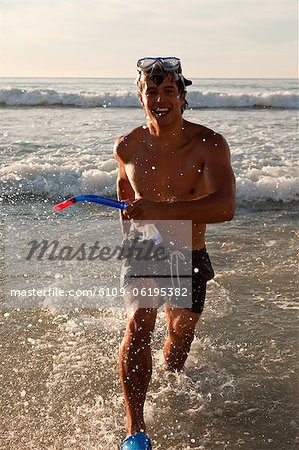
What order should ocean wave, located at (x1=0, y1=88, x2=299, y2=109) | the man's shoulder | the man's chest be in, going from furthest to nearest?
ocean wave, located at (x1=0, y1=88, x2=299, y2=109)
the man's shoulder
the man's chest

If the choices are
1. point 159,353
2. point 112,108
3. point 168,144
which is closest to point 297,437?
point 159,353

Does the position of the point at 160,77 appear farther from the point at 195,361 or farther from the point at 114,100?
the point at 114,100

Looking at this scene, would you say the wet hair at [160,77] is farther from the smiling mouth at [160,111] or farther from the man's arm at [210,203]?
the man's arm at [210,203]

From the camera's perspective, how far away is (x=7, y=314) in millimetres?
4652

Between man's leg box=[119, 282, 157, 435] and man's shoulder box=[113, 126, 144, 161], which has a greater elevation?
man's shoulder box=[113, 126, 144, 161]

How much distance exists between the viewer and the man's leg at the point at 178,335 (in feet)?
11.5

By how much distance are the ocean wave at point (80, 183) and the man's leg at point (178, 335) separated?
16.8 feet

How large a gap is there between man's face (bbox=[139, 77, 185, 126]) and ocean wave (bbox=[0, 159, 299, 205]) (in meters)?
5.62

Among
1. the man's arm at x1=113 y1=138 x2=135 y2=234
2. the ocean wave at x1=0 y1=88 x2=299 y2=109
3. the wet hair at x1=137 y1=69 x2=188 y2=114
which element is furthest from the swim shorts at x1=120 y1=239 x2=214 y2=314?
the ocean wave at x1=0 y1=88 x2=299 y2=109

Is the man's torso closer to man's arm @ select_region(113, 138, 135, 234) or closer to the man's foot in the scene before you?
man's arm @ select_region(113, 138, 135, 234)

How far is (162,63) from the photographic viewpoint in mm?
3125

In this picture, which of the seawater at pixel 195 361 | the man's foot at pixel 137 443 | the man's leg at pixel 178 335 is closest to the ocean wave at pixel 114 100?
the seawater at pixel 195 361

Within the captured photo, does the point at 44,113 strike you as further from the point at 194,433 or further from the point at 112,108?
the point at 194,433

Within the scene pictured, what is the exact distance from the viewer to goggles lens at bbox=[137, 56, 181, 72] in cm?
313
